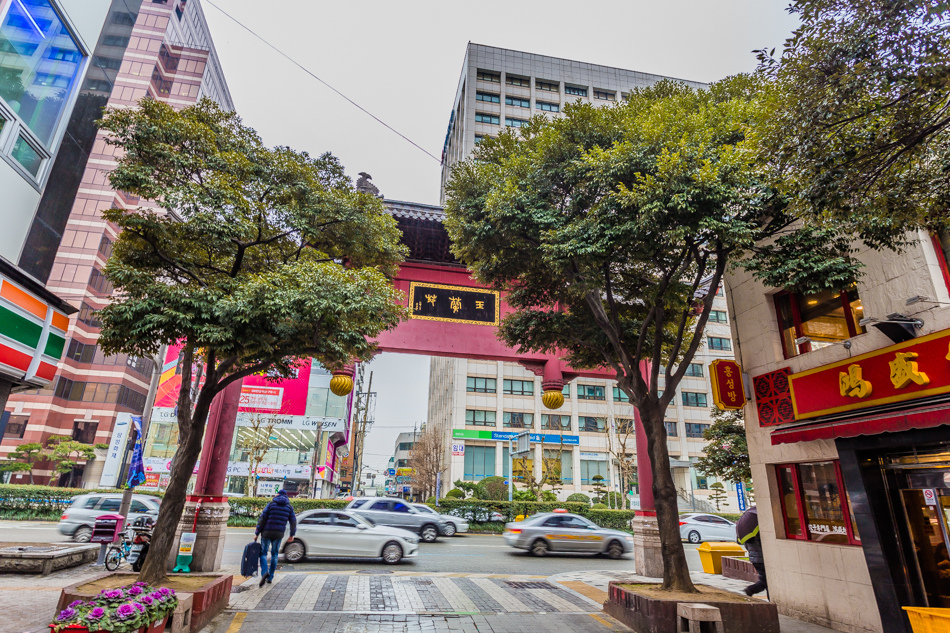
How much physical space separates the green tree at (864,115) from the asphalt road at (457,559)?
10.4 metres

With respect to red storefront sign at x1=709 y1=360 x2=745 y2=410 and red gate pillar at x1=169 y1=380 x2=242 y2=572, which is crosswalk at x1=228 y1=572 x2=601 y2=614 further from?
red storefront sign at x1=709 y1=360 x2=745 y2=410

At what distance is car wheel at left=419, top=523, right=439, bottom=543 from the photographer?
18.5 m

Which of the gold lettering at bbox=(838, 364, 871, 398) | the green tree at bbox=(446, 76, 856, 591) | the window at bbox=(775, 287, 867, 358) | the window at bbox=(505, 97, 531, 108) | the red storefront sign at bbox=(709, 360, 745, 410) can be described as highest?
the window at bbox=(505, 97, 531, 108)

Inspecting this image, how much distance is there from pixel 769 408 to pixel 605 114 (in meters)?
5.73

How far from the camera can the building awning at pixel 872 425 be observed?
5.43 m

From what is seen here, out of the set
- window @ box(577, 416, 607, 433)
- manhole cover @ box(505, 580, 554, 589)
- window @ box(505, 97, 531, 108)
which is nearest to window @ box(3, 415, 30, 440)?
manhole cover @ box(505, 580, 554, 589)

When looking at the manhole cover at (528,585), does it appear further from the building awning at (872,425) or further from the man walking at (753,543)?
the building awning at (872,425)

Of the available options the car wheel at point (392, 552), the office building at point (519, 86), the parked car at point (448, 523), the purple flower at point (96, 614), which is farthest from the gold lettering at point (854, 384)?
the office building at point (519, 86)

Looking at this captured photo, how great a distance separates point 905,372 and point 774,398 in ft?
7.83

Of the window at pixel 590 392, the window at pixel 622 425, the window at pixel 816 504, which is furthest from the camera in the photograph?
the window at pixel 590 392

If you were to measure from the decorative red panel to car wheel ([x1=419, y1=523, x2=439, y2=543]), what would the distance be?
13368mm

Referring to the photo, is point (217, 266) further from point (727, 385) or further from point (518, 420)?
point (518, 420)

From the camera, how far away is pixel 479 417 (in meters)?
41.0

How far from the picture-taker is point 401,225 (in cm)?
1298
